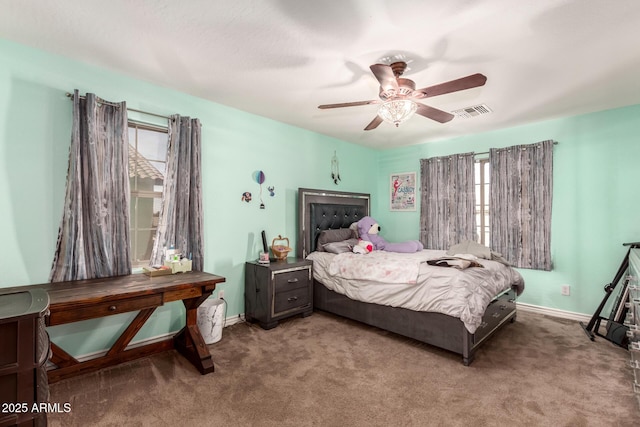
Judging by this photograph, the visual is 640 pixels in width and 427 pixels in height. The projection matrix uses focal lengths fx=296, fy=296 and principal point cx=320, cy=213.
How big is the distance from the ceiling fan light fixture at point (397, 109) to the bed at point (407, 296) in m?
1.35

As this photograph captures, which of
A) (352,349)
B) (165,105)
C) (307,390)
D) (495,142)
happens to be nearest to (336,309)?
(352,349)

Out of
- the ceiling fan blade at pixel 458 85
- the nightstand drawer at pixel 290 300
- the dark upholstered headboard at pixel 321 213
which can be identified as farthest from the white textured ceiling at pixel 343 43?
the nightstand drawer at pixel 290 300

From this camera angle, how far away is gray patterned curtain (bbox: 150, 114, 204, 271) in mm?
2748

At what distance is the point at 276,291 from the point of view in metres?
3.17

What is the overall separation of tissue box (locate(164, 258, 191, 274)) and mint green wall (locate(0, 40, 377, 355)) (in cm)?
46

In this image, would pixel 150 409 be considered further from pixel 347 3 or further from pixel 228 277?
pixel 347 3

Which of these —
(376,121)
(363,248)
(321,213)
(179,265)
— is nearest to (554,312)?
(363,248)

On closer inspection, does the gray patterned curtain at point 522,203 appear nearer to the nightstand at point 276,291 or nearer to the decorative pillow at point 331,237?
the decorative pillow at point 331,237

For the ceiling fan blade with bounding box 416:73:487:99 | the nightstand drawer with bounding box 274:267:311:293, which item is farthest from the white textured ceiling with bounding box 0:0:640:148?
the nightstand drawer with bounding box 274:267:311:293

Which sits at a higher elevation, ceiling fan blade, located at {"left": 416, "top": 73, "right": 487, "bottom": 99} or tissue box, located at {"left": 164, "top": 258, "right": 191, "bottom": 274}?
ceiling fan blade, located at {"left": 416, "top": 73, "right": 487, "bottom": 99}

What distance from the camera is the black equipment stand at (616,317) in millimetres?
2705

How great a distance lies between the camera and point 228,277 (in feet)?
10.7

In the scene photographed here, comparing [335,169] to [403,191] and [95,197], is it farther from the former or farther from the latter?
[95,197]

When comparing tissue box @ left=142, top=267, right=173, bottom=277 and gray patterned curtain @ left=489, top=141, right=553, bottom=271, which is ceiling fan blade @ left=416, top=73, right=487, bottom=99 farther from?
tissue box @ left=142, top=267, right=173, bottom=277
